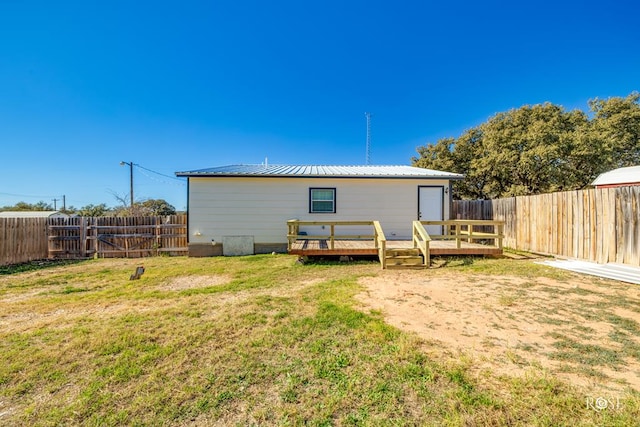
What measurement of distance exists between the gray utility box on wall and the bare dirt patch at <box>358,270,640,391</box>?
5746mm

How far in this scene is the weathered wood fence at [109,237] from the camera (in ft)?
32.9

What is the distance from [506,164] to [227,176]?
724 inches

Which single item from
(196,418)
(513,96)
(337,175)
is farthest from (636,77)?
(196,418)

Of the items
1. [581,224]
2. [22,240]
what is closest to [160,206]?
[22,240]

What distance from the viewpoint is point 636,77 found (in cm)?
1589

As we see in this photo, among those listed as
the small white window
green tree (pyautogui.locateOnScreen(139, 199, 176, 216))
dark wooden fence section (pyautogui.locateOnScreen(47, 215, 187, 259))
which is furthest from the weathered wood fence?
green tree (pyautogui.locateOnScreen(139, 199, 176, 216))

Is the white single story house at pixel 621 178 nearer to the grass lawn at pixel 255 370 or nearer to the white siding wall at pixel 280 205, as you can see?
the white siding wall at pixel 280 205

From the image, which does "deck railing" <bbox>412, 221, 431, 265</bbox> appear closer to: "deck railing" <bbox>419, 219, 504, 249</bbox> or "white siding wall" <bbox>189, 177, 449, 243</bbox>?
"deck railing" <bbox>419, 219, 504, 249</bbox>

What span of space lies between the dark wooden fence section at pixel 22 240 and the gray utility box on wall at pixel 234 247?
6.82m

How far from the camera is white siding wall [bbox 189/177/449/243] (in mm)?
9992

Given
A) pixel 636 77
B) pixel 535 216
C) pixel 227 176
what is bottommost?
pixel 535 216

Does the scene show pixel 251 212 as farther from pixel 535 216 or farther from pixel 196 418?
pixel 535 216

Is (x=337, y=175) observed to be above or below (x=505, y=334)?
above

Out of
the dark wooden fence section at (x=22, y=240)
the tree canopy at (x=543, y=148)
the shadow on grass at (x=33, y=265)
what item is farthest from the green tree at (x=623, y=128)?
the dark wooden fence section at (x=22, y=240)
